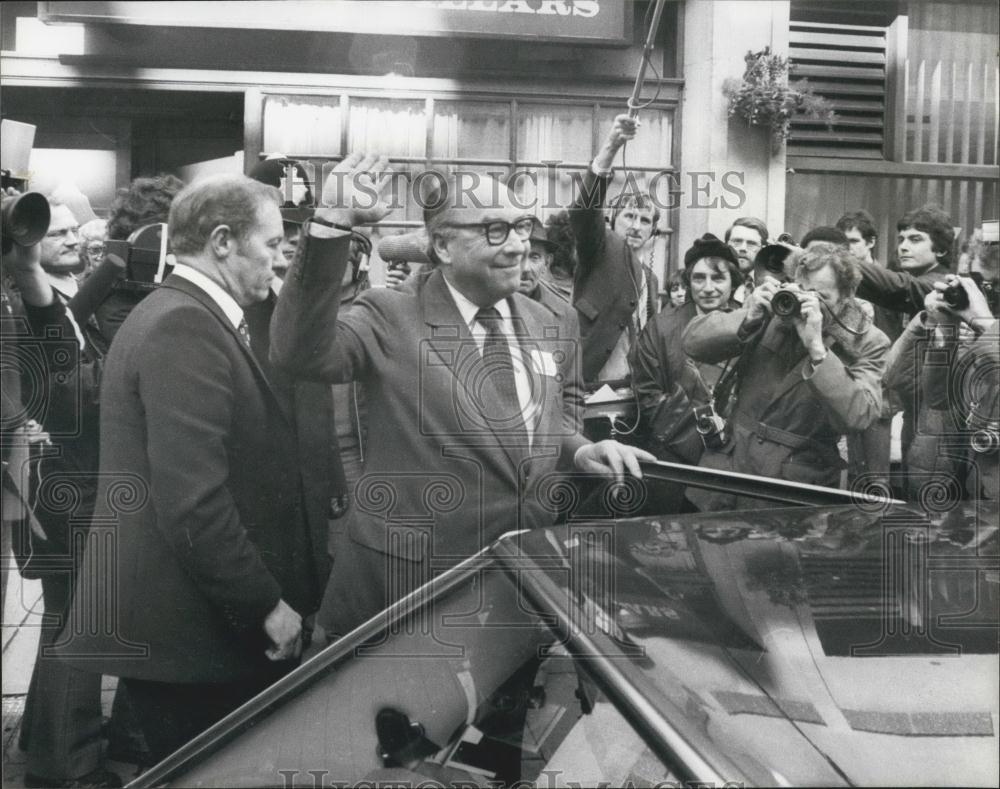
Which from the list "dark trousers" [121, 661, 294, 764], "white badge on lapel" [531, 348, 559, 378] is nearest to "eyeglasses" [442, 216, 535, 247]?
"white badge on lapel" [531, 348, 559, 378]

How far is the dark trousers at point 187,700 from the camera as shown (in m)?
2.77

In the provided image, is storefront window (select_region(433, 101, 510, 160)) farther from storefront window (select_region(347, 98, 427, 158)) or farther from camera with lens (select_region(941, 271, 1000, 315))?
camera with lens (select_region(941, 271, 1000, 315))

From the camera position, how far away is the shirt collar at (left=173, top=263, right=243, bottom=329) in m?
2.71

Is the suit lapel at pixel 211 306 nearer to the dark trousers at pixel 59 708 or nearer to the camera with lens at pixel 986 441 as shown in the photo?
the dark trousers at pixel 59 708

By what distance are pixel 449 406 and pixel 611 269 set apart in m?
0.54

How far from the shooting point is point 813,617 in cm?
170

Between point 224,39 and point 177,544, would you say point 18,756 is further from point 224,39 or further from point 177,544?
point 224,39

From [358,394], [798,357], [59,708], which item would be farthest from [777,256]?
[59,708]

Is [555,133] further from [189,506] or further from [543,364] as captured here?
[189,506]

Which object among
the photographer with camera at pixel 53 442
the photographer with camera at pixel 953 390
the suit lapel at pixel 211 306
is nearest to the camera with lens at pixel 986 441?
the photographer with camera at pixel 953 390

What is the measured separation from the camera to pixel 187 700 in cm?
281

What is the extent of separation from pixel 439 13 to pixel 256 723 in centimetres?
168

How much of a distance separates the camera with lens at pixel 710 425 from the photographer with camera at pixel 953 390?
1.45 ft

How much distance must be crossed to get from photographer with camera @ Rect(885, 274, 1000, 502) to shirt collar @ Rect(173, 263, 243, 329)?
1.63 metres
